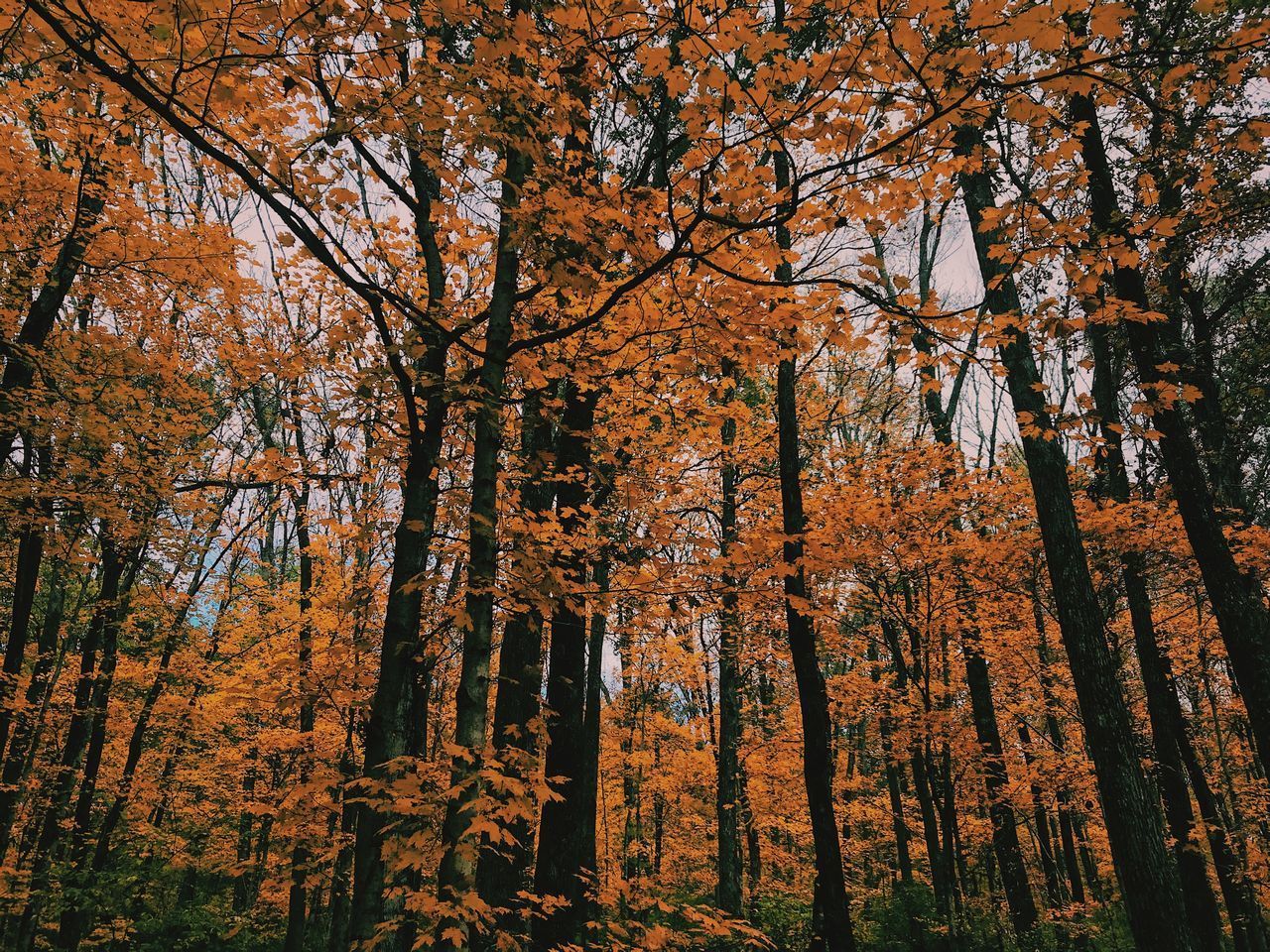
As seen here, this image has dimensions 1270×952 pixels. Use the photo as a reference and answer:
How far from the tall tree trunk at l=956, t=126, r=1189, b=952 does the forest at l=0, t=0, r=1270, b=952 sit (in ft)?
0.14

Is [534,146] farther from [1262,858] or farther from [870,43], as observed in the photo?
[1262,858]

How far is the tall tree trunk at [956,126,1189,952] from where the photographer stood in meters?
5.03

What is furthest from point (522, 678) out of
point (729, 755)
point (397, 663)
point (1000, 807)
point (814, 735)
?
point (1000, 807)

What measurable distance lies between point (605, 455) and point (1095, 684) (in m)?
5.08

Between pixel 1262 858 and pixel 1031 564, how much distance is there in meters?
7.05

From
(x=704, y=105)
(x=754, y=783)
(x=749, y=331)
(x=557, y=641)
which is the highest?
(x=704, y=105)

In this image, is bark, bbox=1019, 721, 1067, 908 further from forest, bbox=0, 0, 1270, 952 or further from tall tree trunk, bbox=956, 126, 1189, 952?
tall tree trunk, bbox=956, 126, 1189, 952

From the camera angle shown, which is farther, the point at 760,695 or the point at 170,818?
the point at 760,695

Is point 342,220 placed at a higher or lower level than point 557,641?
higher

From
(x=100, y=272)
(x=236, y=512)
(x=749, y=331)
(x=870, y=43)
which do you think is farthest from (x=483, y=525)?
(x=236, y=512)

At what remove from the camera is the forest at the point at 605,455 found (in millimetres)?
2902

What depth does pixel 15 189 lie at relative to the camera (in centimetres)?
624

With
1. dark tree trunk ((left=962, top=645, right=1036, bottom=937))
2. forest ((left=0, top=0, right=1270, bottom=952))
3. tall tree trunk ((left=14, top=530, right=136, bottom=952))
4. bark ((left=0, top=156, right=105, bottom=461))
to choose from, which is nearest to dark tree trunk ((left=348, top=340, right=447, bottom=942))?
forest ((left=0, top=0, right=1270, bottom=952))

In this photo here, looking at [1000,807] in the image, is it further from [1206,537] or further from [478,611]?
[478,611]
